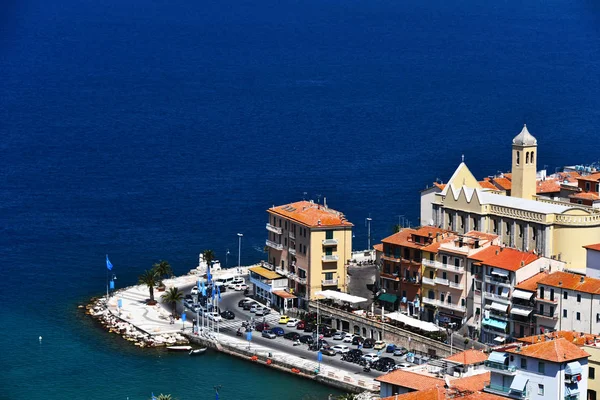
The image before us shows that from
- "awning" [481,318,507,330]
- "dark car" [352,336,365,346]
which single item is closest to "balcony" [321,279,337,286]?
"dark car" [352,336,365,346]

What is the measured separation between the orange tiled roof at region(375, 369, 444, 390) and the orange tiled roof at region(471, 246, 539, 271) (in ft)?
74.5

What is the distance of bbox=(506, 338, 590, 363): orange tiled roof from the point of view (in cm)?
7588

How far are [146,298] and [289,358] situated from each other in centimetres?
2210

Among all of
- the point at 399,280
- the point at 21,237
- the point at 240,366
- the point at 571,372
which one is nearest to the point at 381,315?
the point at 399,280

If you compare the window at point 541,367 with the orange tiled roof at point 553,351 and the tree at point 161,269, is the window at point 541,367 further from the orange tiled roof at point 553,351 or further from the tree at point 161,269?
the tree at point 161,269

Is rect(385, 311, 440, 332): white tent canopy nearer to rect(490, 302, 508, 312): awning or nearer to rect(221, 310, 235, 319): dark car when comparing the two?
rect(490, 302, 508, 312): awning

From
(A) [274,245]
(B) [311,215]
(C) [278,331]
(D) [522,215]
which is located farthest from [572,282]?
(A) [274,245]

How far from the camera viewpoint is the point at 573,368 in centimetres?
7650

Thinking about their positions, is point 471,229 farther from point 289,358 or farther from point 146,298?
point 146,298

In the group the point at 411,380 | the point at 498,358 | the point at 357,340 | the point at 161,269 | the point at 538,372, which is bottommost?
the point at 357,340

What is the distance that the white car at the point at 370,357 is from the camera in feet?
343

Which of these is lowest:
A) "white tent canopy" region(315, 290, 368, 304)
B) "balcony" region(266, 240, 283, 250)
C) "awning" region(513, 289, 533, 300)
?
"white tent canopy" region(315, 290, 368, 304)

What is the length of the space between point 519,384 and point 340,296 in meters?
A: 40.2

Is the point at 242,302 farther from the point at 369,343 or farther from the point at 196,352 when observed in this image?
the point at 369,343
